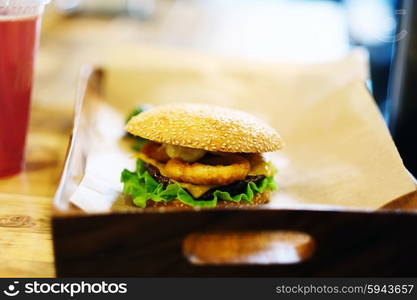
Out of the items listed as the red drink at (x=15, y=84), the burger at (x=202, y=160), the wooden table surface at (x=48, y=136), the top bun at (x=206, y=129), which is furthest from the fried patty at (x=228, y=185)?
the red drink at (x=15, y=84)

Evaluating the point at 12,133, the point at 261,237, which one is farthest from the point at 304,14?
the point at 261,237

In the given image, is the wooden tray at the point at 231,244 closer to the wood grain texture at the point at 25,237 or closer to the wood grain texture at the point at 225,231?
the wood grain texture at the point at 225,231

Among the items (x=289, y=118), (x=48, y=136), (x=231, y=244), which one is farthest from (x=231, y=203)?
(x=48, y=136)

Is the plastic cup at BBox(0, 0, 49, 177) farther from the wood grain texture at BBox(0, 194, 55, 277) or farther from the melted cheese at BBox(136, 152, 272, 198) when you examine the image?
the melted cheese at BBox(136, 152, 272, 198)

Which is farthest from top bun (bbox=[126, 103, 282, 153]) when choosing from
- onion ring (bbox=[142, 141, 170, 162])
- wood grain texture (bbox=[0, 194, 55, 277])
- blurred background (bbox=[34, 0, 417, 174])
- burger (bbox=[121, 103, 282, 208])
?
blurred background (bbox=[34, 0, 417, 174])

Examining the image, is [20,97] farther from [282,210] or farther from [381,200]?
[381,200]

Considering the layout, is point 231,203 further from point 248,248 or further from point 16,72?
point 16,72
